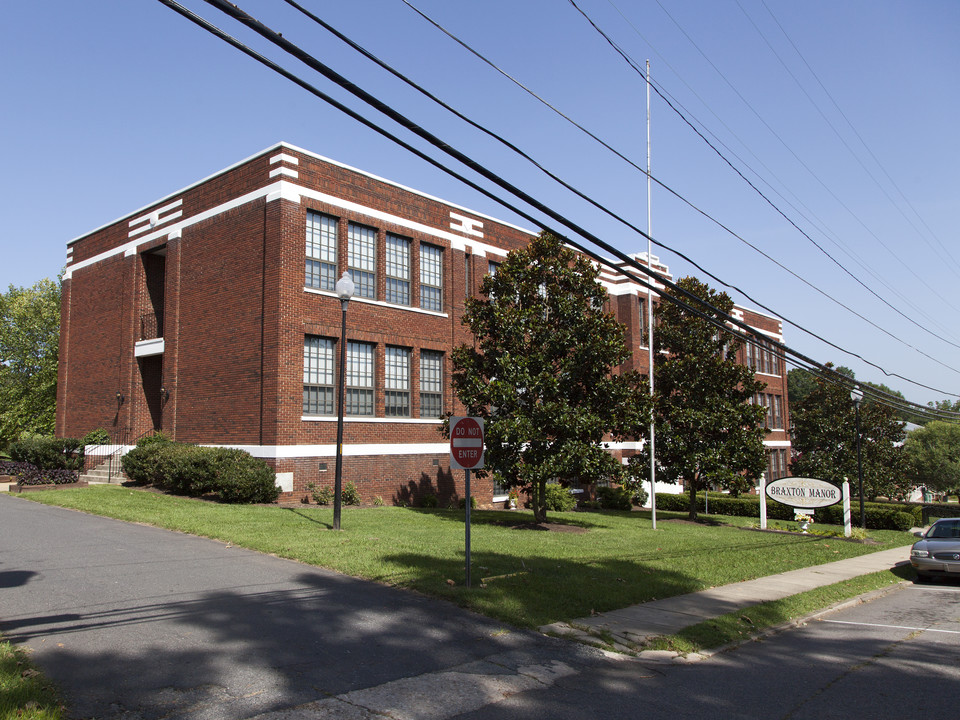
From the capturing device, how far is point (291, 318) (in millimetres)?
22062

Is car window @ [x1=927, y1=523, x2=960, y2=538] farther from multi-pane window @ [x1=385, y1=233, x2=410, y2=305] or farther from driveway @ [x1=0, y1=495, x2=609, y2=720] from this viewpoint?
multi-pane window @ [x1=385, y1=233, x2=410, y2=305]

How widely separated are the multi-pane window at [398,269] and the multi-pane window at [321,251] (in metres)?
2.28

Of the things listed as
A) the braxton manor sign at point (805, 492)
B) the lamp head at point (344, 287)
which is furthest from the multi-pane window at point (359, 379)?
the braxton manor sign at point (805, 492)

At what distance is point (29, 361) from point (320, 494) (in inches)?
1493

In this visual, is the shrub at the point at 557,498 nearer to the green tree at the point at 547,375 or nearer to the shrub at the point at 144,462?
the green tree at the point at 547,375

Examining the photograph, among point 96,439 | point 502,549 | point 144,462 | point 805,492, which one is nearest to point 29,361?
point 96,439

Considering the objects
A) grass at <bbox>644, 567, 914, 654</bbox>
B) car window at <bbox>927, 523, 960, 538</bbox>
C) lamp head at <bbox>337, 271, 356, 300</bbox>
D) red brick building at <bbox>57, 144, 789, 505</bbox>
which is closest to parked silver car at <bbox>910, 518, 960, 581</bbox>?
car window at <bbox>927, 523, 960, 538</bbox>

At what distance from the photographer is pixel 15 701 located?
5473 millimetres

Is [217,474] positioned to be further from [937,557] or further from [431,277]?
[937,557]

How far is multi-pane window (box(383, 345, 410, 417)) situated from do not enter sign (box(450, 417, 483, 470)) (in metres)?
14.2

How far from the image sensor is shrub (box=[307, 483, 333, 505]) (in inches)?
840

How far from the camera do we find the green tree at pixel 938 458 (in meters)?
67.5

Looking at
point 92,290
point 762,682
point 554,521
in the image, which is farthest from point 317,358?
point 762,682

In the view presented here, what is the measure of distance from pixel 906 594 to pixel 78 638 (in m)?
15.0
